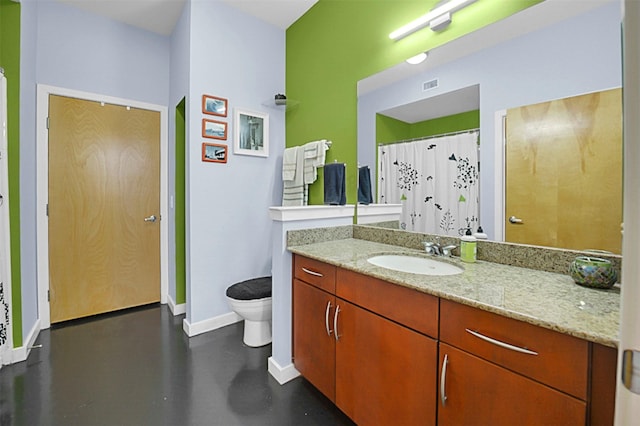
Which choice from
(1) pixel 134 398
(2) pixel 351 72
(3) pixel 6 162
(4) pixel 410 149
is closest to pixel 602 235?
(4) pixel 410 149

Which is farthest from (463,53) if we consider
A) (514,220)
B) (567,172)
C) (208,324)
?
(208,324)

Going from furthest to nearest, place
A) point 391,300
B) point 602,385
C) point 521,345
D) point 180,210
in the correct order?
1. point 180,210
2. point 391,300
3. point 521,345
4. point 602,385

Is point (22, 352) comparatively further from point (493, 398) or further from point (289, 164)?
point (493, 398)

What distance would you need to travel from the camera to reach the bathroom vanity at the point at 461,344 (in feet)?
2.43

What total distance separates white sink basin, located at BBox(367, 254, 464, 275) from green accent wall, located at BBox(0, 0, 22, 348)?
2.39 meters

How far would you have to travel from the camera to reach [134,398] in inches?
65.4

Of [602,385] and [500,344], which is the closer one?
[602,385]

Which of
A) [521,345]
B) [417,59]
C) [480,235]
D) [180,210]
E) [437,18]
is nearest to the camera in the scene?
[521,345]

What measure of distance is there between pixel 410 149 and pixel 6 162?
101 inches

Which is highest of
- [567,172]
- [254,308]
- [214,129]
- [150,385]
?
[214,129]

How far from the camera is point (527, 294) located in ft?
3.13

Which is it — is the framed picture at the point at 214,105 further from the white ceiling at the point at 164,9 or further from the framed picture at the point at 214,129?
the white ceiling at the point at 164,9

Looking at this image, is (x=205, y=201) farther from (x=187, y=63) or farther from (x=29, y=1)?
(x=29, y=1)

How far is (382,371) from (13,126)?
2.72 metres
